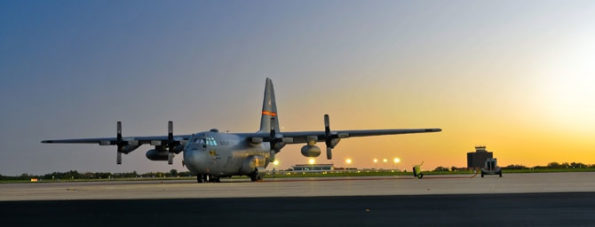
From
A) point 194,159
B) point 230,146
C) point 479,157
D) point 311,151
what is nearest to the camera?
point 194,159

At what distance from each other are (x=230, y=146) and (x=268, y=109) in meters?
16.4

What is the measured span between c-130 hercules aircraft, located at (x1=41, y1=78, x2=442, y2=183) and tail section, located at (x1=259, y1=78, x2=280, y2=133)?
4796mm

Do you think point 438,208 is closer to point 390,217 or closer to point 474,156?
point 390,217

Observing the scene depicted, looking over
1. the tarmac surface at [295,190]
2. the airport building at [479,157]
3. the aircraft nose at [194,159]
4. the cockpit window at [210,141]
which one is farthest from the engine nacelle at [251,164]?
the airport building at [479,157]

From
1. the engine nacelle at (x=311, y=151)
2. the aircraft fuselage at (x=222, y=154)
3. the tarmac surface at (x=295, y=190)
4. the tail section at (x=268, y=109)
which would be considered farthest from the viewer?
the tail section at (x=268, y=109)

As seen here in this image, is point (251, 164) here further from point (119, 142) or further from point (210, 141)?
point (119, 142)

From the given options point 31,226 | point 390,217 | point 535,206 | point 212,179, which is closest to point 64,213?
point 31,226

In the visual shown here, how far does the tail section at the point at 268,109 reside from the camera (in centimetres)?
8025

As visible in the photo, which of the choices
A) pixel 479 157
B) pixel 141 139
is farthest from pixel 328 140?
pixel 479 157

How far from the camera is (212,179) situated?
66.4 meters

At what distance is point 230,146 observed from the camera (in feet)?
215

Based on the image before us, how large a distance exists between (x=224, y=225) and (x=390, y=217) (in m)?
3.96

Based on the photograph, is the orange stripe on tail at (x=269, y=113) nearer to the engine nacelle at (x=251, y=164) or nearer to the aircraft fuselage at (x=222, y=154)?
the aircraft fuselage at (x=222, y=154)

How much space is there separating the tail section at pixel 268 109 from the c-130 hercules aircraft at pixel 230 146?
4796 millimetres
